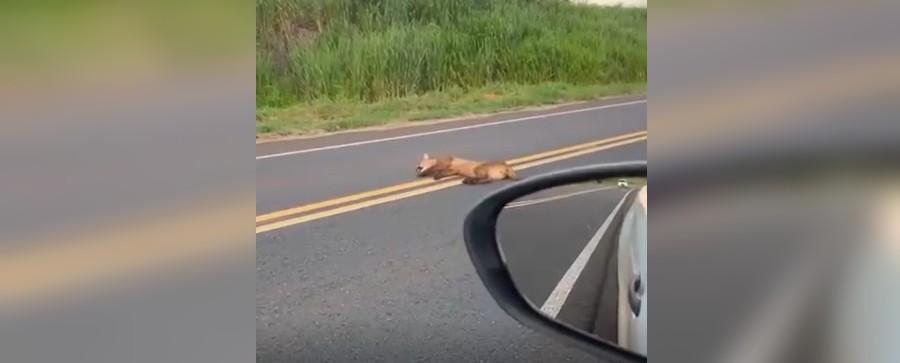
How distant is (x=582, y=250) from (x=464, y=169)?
254 mm

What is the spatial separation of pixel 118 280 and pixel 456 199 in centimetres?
58

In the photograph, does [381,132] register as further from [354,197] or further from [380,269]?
[380,269]

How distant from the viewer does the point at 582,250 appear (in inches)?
45.9

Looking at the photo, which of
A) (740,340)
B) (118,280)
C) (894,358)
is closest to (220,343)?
(118,280)

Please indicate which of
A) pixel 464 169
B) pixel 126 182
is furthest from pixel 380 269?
pixel 126 182

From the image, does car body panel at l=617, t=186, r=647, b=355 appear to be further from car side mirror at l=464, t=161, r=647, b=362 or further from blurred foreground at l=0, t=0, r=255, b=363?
blurred foreground at l=0, t=0, r=255, b=363

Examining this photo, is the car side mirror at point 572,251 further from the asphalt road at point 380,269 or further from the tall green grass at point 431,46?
the tall green grass at point 431,46

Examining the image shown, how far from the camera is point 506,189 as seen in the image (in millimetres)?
1163

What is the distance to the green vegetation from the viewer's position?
1.13 metres

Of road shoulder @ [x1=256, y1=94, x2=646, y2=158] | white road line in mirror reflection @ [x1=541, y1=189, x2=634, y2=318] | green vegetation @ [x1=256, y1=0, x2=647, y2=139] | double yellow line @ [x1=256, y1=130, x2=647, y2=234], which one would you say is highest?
green vegetation @ [x1=256, y1=0, x2=647, y2=139]

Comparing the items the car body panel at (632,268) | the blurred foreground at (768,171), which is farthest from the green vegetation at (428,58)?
the car body panel at (632,268)

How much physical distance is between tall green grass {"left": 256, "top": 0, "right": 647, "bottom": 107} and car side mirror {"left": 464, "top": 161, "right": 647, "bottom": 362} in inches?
7.7

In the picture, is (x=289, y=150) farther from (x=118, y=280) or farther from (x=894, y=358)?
(x=894, y=358)

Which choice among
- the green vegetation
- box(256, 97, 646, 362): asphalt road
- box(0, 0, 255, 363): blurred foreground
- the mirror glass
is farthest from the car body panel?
box(0, 0, 255, 363): blurred foreground
